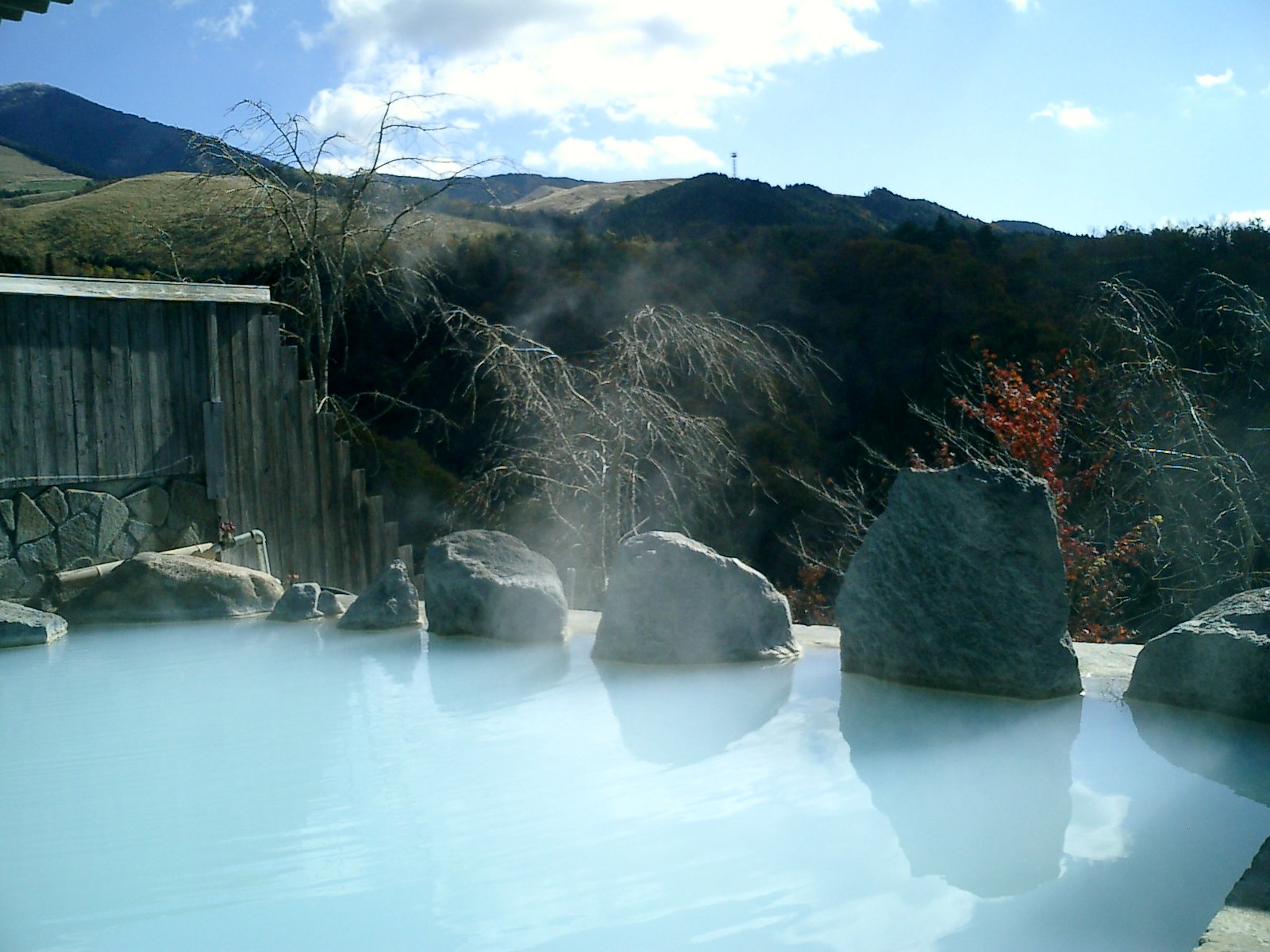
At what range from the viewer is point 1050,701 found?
4.40 meters

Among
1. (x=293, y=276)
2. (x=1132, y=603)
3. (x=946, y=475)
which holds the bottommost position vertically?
(x=1132, y=603)

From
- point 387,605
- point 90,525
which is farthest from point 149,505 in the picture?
point 387,605

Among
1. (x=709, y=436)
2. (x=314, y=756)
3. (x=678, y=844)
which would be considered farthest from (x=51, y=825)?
(x=709, y=436)

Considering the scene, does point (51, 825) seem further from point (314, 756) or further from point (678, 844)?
point (678, 844)

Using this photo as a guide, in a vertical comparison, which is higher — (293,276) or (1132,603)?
(293,276)

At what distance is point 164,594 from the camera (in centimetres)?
669


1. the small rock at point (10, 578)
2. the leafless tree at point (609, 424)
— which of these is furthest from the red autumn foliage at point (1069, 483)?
the small rock at point (10, 578)

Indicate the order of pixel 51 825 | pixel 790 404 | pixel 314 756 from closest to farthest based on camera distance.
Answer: pixel 51 825
pixel 314 756
pixel 790 404

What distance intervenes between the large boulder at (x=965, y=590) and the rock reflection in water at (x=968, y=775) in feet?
0.33

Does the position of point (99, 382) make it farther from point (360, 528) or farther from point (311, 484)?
point (360, 528)

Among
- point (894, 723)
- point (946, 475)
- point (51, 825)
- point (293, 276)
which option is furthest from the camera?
point (293, 276)

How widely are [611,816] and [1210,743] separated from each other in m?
2.16

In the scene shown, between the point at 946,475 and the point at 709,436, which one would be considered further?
the point at 709,436

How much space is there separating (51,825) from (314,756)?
0.84m
